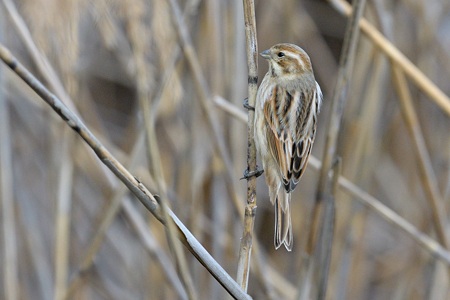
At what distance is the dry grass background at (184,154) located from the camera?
225 centimetres

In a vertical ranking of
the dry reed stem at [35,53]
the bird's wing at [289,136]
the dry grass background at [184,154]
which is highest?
the dry reed stem at [35,53]

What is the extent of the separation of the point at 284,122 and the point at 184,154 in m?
0.78

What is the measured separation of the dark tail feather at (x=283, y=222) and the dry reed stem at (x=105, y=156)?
34 centimetres

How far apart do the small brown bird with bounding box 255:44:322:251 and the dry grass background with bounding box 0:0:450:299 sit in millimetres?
323

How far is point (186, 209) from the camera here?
8.75ft

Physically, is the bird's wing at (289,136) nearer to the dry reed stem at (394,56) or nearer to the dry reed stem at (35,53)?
the dry reed stem at (394,56)

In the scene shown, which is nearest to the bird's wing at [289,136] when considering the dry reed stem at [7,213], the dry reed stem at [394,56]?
the dry reed stem at [394,56]

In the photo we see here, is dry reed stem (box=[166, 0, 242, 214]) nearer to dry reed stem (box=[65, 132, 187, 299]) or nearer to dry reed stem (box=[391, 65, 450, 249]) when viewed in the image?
dry reed stem (box=[65, 132, 187, 299])

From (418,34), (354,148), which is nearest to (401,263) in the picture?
(354,148)

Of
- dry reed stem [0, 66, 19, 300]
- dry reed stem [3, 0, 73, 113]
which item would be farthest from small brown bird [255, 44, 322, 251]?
dry reed stem [0, 66, 19, 300]

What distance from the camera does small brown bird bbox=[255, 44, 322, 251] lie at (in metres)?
1.85

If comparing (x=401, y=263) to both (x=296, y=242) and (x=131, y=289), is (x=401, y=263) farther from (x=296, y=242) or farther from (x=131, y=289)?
(x=131, y=289)

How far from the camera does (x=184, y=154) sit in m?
2.62

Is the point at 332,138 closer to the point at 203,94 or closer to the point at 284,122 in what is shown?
the point at 284,122
